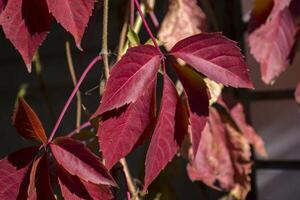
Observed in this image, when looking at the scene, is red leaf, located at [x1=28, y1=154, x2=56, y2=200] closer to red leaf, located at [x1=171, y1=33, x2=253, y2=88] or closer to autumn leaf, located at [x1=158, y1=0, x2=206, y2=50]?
red leaf, located at [x1=171, y1=33, x2=253, y2=88]

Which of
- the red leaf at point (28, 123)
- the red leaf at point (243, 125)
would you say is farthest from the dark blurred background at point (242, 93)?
the red leaf at point (28, 123)

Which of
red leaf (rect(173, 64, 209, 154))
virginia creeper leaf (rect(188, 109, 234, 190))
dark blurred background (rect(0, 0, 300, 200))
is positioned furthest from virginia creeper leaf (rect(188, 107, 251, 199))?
dark blurred background (rect(0, 0, 300, 200))

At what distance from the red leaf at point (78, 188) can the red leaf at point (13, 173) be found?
4cm

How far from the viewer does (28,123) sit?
56cm

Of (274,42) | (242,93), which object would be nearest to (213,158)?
(274,42)

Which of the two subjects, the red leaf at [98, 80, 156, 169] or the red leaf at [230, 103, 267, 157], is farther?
the red leaf at [230, 103, 267, 157]

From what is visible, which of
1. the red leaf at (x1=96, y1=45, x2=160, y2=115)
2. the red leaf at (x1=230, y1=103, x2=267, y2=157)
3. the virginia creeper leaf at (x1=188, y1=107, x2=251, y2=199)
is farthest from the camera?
the red leaf at (x1=230, y1=103, x2=267, y2=157)

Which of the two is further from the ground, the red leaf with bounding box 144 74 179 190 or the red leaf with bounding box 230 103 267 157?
the red leaf with bounding box 144 74 179 190

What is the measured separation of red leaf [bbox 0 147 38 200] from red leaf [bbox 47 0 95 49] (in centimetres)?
13

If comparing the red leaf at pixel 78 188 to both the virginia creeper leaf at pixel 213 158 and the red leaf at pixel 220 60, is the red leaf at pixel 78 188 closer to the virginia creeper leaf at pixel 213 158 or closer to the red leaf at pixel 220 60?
the red leaf at pixel 220 60

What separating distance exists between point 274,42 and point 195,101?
37cm

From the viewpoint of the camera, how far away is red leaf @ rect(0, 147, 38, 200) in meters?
0.56

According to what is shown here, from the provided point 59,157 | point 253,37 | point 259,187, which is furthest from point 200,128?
point 259,187

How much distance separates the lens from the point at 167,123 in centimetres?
55
